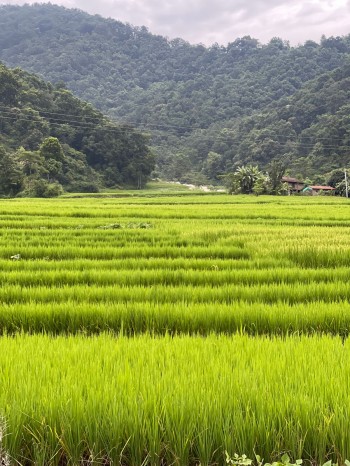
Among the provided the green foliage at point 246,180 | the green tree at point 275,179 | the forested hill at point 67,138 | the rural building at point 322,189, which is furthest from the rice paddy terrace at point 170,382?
the rural building at point 322,189

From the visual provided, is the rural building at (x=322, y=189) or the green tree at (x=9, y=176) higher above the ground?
the green tree at (x=9, y=176)

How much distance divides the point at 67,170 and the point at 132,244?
168 ft

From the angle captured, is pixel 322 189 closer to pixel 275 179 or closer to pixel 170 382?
pixel 275 179

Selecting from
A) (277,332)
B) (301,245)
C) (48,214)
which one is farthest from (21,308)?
(48,214)

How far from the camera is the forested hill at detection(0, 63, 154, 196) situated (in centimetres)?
5606

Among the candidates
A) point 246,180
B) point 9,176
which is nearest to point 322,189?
point 246,180

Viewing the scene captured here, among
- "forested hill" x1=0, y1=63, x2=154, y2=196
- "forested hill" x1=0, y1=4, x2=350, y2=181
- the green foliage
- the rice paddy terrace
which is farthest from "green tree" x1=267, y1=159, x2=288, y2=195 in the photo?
the rice paddy terrace

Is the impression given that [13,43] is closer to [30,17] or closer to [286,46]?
[30,17]

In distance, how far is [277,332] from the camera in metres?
3.65

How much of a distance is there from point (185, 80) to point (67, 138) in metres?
88.6

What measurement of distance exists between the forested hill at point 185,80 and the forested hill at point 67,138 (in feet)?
56.4

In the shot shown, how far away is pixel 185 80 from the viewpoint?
468ft

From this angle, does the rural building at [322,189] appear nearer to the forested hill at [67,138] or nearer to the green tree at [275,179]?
the green tree at [275,179]

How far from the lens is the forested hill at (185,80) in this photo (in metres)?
82.0
